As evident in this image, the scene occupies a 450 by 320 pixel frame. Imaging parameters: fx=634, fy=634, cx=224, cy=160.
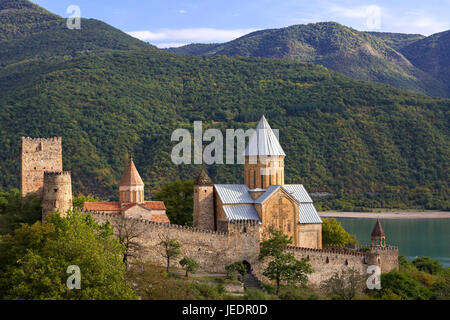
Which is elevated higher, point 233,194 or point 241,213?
point 233,194

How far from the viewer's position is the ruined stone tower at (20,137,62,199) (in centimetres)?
2642

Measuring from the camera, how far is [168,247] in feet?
85.1

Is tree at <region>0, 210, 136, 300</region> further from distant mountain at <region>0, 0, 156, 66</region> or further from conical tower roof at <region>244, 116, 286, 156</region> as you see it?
distant mountain at <region>0, 0, 156, 66</region>

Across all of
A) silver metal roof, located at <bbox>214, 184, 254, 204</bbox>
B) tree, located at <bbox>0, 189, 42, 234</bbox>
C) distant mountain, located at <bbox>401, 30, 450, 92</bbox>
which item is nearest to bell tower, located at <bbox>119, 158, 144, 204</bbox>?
silver metal roof, located at <bbox>214, 184, 254, 204</bbox>

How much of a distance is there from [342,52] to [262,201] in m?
118

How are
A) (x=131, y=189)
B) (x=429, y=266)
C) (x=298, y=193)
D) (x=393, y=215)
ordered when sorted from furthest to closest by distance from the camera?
1. (x=393, y=215)
2. (x=429, y=266)
3. (x=298, y=193)
4. (x=131, y=189)

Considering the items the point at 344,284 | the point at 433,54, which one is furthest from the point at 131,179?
the point at 433,54

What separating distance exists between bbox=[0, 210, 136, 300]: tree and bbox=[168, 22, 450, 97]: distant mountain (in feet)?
383

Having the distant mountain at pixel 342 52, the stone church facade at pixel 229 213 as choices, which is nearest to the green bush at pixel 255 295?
the stone church facade at pixel 229 213

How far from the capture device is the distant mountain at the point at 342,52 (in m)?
141

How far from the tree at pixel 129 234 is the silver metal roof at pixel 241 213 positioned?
5.46 meters

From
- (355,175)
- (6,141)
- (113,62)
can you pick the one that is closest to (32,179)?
(6,141)

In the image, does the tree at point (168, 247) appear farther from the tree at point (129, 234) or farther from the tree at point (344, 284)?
the tree at point (344, 284)

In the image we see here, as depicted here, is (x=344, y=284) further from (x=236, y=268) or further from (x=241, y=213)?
(x=241, y=213)
